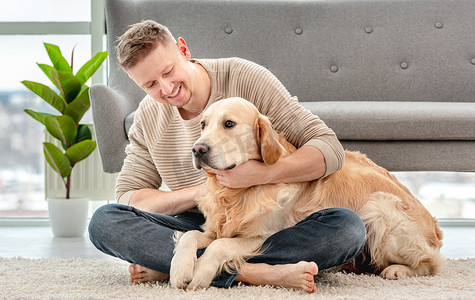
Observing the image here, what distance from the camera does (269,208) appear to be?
1.59m

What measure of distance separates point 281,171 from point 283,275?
315mm

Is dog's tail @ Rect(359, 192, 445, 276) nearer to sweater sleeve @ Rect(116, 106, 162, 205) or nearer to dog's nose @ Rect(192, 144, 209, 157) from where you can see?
dog's nose @ Rect(192, 144, 209, 157)

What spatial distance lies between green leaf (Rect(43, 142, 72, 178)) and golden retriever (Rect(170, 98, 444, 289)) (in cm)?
182

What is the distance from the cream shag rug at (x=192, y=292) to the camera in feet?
4.78

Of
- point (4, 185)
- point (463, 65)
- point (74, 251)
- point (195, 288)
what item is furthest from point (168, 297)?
point (4, 185)

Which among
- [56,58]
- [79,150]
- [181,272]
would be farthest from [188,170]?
[56,58]

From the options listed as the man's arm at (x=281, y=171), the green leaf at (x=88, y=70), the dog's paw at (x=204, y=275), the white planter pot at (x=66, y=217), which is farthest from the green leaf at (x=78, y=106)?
the dog's paw at (x=204, y=275)

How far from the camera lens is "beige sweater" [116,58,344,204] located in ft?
5.90

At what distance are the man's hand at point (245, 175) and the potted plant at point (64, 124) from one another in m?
1.94

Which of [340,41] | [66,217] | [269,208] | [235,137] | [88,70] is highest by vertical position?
[340,41]

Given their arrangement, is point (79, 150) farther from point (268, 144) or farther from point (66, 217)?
point (268, 144)

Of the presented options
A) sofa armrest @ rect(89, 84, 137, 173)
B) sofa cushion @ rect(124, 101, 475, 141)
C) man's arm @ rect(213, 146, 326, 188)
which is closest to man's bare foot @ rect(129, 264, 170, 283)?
man's arm @ rect(213, 146, 326, 188)

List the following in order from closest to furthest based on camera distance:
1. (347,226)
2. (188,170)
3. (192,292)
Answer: (192,292) → (347,226) → (188,170)

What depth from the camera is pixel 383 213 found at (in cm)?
175
